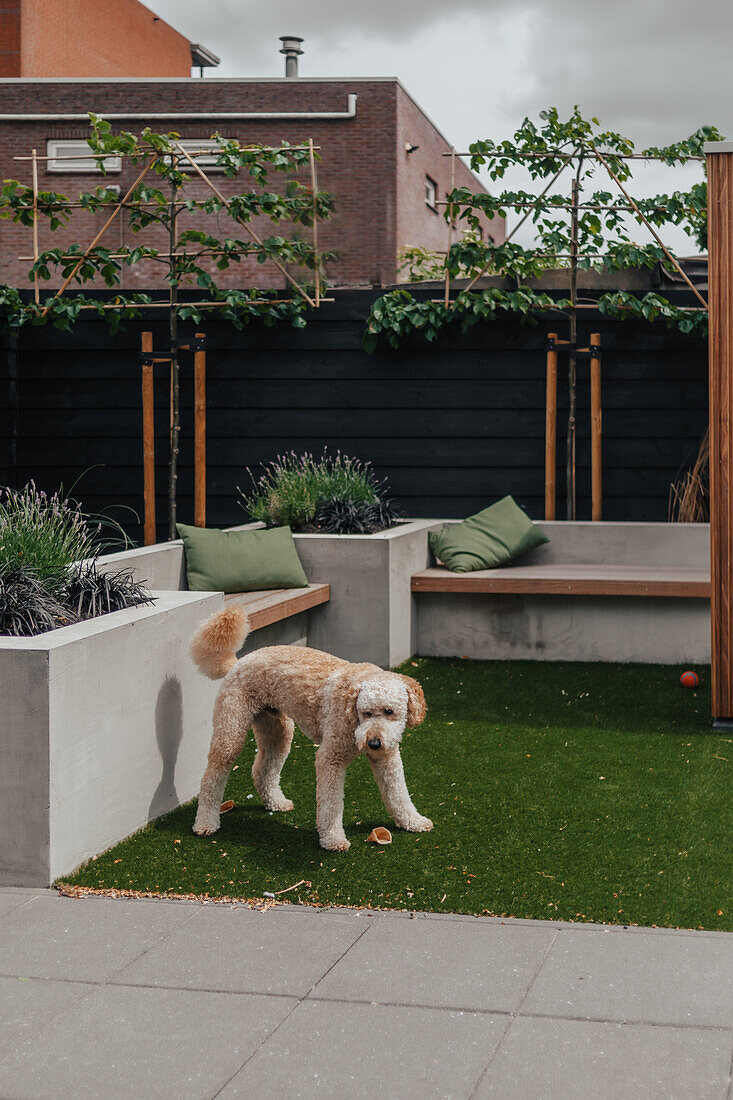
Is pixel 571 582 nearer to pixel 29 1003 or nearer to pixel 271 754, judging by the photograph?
pixel 271 754

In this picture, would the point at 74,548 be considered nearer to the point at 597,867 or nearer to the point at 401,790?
the point at 401,790

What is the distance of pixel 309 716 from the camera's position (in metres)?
3.79

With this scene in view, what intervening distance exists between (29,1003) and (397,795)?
1.50 meters

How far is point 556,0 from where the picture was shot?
13.2 metres

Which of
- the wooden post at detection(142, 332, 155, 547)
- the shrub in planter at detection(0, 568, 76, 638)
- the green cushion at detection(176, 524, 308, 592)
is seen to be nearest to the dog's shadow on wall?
the shrub in planter at detection(0, 568, 76, 638)

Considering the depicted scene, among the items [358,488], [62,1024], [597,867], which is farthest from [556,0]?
[62,1024]

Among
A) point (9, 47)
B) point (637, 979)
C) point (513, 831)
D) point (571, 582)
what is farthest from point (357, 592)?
point (9, 47)

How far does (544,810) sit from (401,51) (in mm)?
17170

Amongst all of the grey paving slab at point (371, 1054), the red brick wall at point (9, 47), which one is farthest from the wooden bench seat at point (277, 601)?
the red brick wall at point (9, 47)

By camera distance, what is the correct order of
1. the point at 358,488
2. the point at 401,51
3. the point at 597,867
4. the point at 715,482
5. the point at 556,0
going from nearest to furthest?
1. the point at 597,867
2. the point at 715,482
3. the point at 358,488
4. the point at 556,0
5. the point at 401,51

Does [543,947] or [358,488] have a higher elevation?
[358,488]

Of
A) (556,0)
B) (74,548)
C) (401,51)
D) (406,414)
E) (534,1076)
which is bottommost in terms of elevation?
(534,1076)

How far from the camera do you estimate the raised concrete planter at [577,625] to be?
677cm

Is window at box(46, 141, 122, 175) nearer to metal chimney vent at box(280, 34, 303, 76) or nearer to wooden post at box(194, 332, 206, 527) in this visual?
metal chimney vent at box(280, 34, 303, 76)
